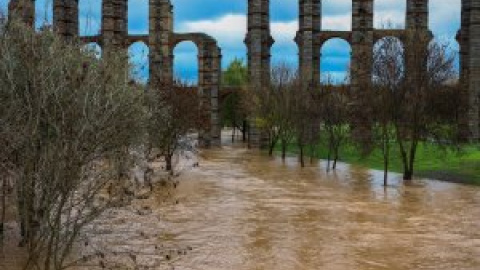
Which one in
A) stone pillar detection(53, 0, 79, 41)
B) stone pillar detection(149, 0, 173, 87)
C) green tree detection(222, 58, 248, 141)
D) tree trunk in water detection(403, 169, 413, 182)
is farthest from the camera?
green tree detection(222, 58, 248, 141)

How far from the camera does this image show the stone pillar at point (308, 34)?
184 ft

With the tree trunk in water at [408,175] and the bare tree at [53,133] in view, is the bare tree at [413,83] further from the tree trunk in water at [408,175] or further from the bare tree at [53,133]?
the bare tree at [53,133]

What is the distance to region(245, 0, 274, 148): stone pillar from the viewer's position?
5688cm

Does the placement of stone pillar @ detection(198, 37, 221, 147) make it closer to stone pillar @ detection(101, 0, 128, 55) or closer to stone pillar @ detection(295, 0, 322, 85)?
stone pillar @ detection(101, 0, 128, 55)

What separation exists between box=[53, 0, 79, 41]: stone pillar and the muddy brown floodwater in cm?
3117

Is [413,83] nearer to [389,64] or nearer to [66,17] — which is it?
[389,64]

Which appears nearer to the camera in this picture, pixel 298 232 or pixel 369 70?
pixel 298 232

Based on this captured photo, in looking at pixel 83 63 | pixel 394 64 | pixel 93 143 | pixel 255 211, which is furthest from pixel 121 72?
pixel 394 64

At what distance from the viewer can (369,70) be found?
31016 millimetres

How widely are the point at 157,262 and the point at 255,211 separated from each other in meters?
7.76

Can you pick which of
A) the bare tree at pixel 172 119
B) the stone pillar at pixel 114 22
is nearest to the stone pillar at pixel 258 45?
the stone pillar at pixel 114 22

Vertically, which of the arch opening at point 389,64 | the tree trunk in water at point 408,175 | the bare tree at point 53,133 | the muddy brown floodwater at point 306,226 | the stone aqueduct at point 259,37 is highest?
the stone aqueduct at point 259,37

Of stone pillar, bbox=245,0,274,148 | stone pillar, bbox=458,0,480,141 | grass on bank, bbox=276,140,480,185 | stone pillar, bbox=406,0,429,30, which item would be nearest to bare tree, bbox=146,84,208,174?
grass on bank, bbox=276,140,480,185

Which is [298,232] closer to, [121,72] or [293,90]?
[121,72]
